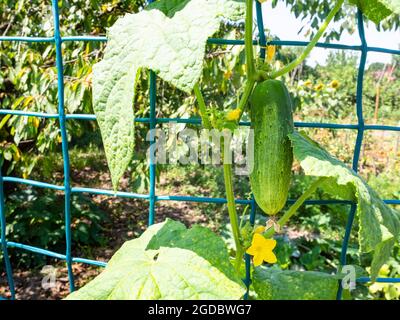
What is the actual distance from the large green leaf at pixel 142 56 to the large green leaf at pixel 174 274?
0.17 meters

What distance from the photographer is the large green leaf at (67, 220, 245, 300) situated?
2.28 feet

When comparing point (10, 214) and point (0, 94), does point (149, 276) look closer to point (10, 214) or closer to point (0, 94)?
point (0, 94)

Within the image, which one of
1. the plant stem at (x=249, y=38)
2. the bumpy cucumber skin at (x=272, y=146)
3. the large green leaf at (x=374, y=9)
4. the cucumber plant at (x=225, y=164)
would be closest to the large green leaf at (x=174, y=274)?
the cucumber plant at (x=225, y=164)

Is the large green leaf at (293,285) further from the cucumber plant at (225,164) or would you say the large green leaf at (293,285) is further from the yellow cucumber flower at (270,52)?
the yellow cucumber flower at (270,52)

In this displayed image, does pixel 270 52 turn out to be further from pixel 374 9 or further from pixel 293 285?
pixel 293 285

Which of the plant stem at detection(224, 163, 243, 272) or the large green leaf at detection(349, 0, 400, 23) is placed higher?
the large green leaf at detection(349, 0, 400, 23)

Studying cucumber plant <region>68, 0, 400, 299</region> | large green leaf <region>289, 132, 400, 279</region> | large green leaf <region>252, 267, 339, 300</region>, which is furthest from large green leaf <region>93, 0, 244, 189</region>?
large green leaf <region>252, 267, 339, 300</region>

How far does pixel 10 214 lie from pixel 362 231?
278cm

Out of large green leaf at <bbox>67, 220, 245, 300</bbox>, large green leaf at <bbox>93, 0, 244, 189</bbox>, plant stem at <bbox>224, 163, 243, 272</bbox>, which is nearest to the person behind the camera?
large green leaf at <bbox>93, 0, 244, 189</bbox>

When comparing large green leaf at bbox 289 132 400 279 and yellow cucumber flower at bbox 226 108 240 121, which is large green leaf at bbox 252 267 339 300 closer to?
large green leaf at bbox 289 132 400 279

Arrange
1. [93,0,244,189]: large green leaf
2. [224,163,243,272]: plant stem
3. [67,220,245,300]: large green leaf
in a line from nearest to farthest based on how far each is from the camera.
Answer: [93,0,244,189]: large green leaf → [67,220,245,300]: large green leaf → [224,163,243,272]: plant stem

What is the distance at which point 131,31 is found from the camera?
0.67 meters

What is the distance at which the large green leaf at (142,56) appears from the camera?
0.59m

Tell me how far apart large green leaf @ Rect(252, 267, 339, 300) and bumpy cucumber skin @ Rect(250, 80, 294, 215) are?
0.19 m
